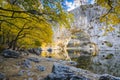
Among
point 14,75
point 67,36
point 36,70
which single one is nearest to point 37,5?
point 14,75

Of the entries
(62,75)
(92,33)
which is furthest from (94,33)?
(62,75)

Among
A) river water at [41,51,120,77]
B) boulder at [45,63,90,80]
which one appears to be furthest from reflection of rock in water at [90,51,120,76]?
boulder at [45,63,90,80]

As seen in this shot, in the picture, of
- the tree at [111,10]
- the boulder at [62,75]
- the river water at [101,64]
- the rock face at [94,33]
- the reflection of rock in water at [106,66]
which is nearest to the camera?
the tree at [111,10]

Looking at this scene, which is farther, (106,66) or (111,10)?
(106,66)

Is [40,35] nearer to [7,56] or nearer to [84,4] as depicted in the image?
[7,56]

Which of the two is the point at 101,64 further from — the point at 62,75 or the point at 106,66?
the point at 62,75

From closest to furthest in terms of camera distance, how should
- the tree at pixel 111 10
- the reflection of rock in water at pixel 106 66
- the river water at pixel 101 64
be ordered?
the tree at pixel 111 10
the reflection of rock in water at pixel 106 66
the river water at pixel 101 64

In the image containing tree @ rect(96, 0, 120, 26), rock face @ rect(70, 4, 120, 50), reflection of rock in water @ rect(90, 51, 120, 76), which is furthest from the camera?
rock face @ rect(70, 4, 120, 50)

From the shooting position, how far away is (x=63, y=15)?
8.16m

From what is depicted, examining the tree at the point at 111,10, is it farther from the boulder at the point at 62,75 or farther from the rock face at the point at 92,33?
the rock face at the point at 92,33

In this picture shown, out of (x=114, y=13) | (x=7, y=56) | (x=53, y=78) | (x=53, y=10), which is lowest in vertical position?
(x=53, y=78)

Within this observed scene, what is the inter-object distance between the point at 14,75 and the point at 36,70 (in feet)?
6.67

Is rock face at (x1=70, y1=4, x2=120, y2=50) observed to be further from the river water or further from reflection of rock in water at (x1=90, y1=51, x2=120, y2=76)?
reflection of rock in water at (x1=90, y1=51, x2=120, y2=76)

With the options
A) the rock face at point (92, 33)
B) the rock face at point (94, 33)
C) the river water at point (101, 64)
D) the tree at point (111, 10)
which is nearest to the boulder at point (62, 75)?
the tree at point (111, 10)
